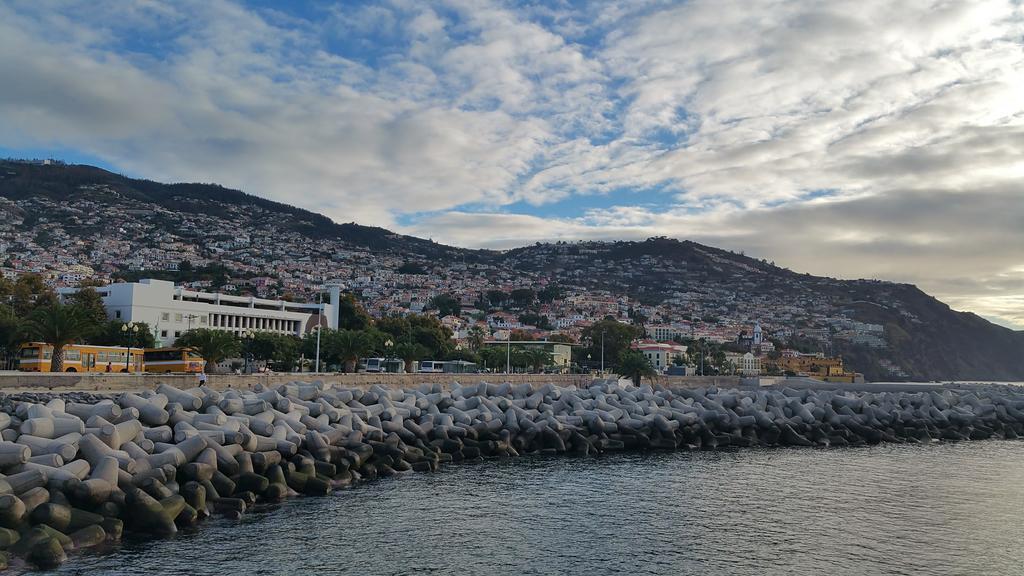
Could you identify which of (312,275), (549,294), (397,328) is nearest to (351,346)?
(397,328)

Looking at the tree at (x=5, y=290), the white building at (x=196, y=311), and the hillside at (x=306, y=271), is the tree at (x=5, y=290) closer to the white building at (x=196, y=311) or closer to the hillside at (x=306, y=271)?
the white building at (x=196, y=311)

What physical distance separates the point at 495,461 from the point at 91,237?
15269 cm

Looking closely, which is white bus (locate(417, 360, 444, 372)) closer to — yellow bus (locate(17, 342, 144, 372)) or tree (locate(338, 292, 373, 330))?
tree (locate(338, 292, 373, 330))

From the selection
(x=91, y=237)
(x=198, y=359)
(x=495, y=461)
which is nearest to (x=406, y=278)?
(x=91, y=237)

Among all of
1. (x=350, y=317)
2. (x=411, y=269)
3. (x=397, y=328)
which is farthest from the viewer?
(x=411, y=269)

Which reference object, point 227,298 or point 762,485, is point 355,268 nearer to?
point 227,298

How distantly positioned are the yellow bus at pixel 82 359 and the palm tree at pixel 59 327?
0.41 metres

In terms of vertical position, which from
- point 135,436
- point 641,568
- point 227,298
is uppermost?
point 227,298

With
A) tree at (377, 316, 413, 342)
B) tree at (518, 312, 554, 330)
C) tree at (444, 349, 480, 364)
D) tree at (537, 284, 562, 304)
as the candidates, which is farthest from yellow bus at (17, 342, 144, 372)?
tree at (537, 284, 562, 304)

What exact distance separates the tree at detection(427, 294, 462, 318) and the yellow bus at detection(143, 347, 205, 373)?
346ft

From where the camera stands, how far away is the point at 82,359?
32906 millimetres

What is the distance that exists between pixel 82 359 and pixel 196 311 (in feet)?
112

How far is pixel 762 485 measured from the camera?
63.4ft

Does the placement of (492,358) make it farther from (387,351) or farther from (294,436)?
(294,436)
